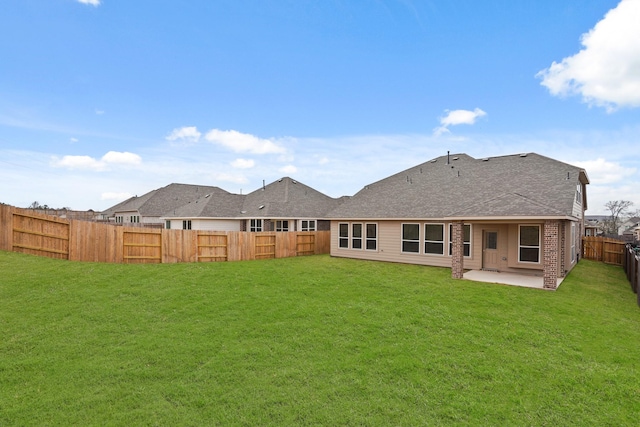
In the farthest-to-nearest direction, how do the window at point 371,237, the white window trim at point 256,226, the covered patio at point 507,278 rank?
the white window trim at point 256,226, the window at point 371,237, the covered patio at point 507,278

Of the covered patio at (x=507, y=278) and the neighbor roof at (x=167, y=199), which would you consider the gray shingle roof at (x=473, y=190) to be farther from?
the neighbor roof at (x=167, y=199)

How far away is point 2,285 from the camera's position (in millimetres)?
9531

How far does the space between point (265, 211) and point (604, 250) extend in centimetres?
2450

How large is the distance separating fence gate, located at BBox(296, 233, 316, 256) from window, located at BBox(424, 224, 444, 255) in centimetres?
807

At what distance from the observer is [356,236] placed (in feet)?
68.4

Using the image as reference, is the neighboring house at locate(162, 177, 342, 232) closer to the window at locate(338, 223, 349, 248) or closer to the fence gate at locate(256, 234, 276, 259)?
the window at locate(338, 223, 349, 248)

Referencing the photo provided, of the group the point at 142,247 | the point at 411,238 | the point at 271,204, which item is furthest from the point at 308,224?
the point at 142,247

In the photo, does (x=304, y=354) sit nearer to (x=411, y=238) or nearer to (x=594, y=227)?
(x=411, y=238)

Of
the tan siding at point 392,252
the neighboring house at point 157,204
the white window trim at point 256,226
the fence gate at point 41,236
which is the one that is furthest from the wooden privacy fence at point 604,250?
the neighboring house at point 157,204

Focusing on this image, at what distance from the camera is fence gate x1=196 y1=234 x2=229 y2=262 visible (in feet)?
56.0

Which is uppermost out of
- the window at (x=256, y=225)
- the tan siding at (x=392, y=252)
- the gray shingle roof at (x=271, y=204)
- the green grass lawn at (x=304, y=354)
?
the gray shingle roof at (x=271, y=204)

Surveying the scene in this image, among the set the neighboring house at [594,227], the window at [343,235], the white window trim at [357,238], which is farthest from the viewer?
the neighboring house at [594,227]

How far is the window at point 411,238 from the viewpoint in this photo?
1812 centimetres

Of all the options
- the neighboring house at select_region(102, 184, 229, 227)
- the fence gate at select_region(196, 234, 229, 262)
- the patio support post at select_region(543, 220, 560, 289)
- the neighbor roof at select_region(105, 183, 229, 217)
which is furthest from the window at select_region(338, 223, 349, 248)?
the neighbor roof at select_region(105, 183, 229, 217)
